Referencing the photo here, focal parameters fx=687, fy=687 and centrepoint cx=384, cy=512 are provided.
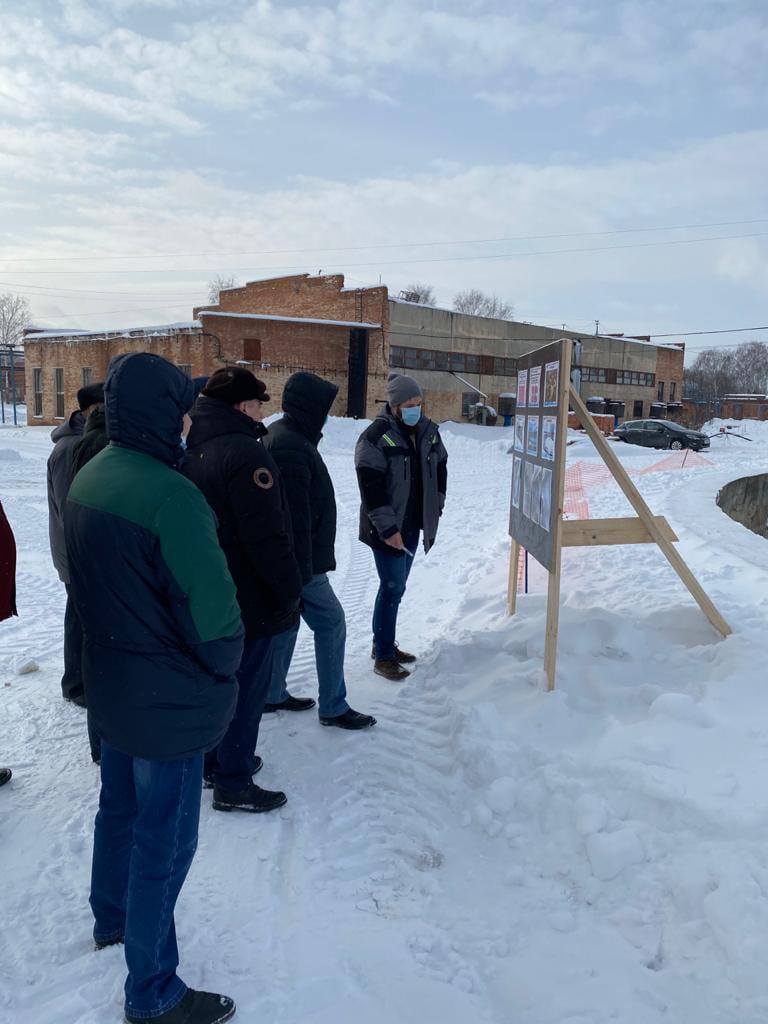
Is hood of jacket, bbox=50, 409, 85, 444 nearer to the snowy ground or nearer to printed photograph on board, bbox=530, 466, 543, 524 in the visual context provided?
the snowy ground

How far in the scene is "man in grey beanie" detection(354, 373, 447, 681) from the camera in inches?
175

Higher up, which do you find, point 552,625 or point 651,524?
point 651,524

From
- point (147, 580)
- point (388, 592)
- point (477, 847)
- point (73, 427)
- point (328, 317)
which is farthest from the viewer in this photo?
point (328, 317)

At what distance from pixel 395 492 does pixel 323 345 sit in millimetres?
24144

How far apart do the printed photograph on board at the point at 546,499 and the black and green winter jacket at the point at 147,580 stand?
2445 mm

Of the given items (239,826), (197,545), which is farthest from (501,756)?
(197,545)

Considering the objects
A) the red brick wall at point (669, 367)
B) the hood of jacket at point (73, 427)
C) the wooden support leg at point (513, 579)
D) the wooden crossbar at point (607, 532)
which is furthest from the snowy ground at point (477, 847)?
the red brick wall at point (669, 367)

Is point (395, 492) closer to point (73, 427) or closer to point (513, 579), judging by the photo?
point (513, 579)

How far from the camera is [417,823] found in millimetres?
3105

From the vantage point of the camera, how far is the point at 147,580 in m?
1.91

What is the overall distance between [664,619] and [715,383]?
8715cm

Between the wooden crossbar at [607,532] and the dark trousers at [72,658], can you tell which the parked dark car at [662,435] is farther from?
the dark trousers at [72,658]

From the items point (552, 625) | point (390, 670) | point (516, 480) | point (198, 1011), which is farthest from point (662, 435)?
point (198, 1011)

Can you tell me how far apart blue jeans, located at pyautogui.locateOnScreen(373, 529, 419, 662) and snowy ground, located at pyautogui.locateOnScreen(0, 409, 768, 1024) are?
0.77 ft
